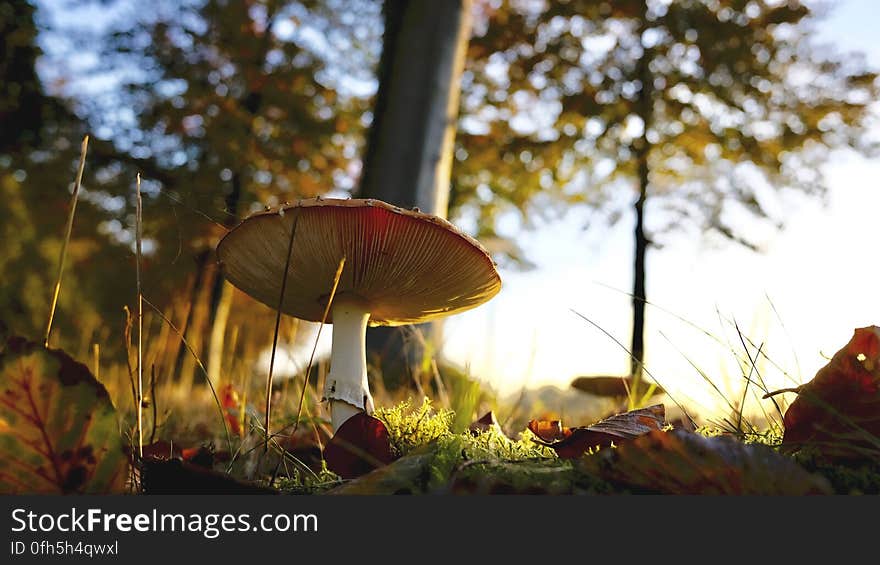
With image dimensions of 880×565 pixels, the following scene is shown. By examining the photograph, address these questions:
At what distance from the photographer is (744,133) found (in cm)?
750

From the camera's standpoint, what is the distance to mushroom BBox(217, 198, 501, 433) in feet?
3.78

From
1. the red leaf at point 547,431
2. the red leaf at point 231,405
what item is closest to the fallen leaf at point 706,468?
the red leaf at point 547,431

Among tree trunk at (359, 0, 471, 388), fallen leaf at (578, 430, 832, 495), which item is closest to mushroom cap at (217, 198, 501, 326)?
fallen leaf at (578, 430, 832, 495)

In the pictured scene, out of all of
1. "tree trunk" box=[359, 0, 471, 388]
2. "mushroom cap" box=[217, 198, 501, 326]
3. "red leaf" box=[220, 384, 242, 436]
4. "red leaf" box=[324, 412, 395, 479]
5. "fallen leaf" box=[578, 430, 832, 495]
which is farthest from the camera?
"tree trunk" box=[359, 0, 471, 388]

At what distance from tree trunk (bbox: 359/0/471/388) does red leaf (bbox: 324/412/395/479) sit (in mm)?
2445

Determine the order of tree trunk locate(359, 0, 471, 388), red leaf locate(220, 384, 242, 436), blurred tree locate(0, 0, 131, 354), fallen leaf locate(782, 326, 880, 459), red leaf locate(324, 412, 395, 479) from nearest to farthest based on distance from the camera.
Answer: fallen leaf locate(782, 326, 880, 459)
red leaf locate(324, 412, 395, 479)
red leaf locate(220, 384, 242, 436)
tree trunk locate(359, 0, 471, 388)
blurred tree locate(0, 0, 131, 354)

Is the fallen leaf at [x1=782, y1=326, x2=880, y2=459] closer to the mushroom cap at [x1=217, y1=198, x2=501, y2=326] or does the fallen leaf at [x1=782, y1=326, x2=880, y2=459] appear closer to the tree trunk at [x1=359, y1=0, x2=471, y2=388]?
the mushroom cap at [x1=217, y1=198, x2=501, y2=326]

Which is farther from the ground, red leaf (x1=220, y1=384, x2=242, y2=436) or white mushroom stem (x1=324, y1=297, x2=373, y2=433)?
white mushroom stem (x1=324, y1=297, x2=373, y2=433)

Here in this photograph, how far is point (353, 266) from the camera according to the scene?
132 centimetres

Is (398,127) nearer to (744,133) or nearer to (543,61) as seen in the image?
(543,61)

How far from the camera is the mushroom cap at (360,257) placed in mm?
1145

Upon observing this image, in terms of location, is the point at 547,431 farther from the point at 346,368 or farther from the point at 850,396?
the point at 850,396

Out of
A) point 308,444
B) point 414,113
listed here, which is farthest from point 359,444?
point 414,113

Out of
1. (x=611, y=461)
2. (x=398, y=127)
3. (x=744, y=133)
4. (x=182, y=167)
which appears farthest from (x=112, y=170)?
(x=611, y=461)
